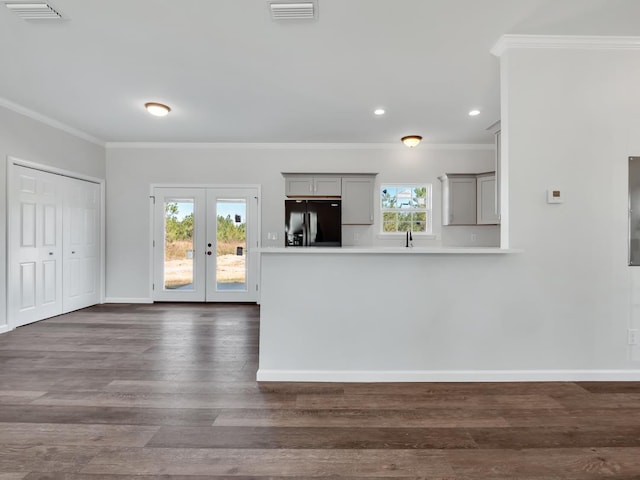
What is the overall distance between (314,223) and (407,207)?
164 cm

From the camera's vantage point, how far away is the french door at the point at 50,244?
3.99 m

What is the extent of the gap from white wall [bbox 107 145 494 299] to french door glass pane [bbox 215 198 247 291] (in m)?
0.35

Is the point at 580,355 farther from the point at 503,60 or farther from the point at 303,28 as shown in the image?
the point at 303,28

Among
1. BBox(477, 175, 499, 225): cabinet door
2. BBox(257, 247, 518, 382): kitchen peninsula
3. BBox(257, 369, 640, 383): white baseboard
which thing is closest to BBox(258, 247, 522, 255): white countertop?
BBox(257, 247, 518, 382): kitchen peninsula

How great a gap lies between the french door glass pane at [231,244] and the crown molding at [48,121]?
2124mm

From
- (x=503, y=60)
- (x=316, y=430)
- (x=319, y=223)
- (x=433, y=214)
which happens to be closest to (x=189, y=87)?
(x=319, y=223)

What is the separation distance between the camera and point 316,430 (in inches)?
74.2

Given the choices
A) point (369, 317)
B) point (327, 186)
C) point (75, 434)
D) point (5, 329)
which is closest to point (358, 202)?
point (327, 186)

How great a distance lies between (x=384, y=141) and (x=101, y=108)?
153 inches

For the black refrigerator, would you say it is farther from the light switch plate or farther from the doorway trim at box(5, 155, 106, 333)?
the doorway trim at box(5, 155, 106, 333)

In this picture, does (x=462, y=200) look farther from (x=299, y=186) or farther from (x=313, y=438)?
(x=313, y=438)

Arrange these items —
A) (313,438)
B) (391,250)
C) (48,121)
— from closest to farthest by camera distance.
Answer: (313,438) → (391,250) → (48,121)

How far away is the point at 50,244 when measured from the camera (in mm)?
4449

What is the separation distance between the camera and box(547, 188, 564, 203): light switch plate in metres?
2.52
